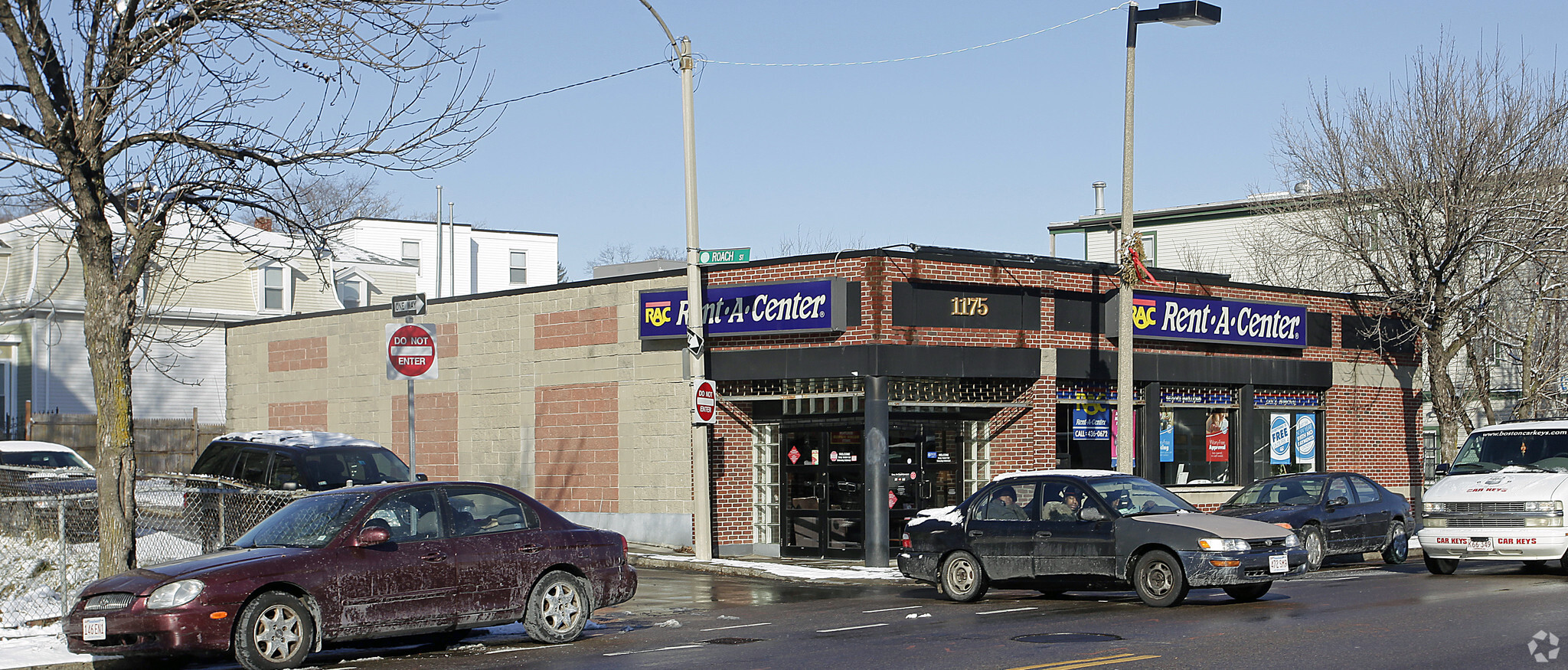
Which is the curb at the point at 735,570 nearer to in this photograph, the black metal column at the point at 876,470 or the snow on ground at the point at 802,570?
the snow on ground at the point at 802,570

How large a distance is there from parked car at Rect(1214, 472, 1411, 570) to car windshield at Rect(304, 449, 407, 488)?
11872 millimetres

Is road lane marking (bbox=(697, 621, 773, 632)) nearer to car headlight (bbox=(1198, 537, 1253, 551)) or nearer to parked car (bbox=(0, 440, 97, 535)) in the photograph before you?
car headlight (bbox=(1198, 537, 1253, 551))

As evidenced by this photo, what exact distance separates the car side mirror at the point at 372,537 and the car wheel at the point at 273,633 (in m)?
0.65

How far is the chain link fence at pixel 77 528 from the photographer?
13289 mm

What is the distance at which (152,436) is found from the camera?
3503cm

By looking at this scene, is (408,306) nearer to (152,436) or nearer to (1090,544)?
(1090,544)

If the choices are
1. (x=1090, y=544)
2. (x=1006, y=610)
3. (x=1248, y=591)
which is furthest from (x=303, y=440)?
(x=1248, y=591)

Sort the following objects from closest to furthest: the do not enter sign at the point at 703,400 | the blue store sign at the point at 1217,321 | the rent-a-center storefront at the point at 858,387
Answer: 1. the do not enter sign at the point at 703,400
2. the rent-a-center storefront at the point at 858,387
3. the blue store sign at the point at 1217,321

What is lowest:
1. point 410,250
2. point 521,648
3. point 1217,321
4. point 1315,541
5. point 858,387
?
point 1315,541

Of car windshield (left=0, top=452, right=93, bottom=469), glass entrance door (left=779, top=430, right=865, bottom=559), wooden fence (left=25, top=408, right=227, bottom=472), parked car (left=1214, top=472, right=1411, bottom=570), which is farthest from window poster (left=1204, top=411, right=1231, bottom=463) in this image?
wooden fence (left=25, top=408, right=227, bottom=472)

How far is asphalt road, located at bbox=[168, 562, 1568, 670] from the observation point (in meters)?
10.5

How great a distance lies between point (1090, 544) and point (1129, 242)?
25.2 feet

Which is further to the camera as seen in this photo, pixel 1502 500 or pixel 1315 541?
pixel 1315 541

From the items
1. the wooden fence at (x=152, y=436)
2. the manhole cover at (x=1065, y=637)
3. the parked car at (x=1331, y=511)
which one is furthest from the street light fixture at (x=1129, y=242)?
the wooden fence at (x=152, y=436)
